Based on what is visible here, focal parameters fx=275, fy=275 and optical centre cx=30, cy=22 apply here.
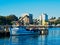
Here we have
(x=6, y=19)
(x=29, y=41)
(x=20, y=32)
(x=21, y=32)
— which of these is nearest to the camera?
(x=29, y=41)

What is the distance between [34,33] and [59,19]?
93608 mm

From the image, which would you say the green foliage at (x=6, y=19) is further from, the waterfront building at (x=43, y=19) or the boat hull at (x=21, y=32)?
the waterfront building at (x=43, y=19)

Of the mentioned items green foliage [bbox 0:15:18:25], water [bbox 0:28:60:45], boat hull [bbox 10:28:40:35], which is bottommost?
water [bbox 0:28:60:45]

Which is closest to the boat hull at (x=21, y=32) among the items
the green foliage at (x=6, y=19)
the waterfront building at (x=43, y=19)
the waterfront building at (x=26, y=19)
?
the green foliage at (x=6, y=19)

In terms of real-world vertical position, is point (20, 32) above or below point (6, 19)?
below

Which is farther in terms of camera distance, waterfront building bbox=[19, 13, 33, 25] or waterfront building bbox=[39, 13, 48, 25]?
waterfront building bbox=[39, 13, 48, 25]

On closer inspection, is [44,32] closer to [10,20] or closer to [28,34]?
[28,34]

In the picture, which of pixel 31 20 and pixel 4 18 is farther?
pixel 31 20

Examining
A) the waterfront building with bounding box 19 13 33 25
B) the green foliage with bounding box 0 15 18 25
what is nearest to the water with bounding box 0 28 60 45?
the green foliage with bounding box 0 15 18 25

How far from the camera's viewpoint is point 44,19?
144 m

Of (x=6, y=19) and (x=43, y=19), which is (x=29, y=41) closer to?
(x=6, y=19)

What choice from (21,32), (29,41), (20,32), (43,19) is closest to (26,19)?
(21,32)

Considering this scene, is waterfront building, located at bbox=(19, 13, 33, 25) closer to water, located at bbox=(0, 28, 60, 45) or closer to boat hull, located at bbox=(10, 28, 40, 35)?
boat hull, located at bbox=(10, 28, 40, 35)

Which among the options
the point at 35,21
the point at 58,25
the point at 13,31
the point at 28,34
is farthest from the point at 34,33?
A: the point at 58,25
